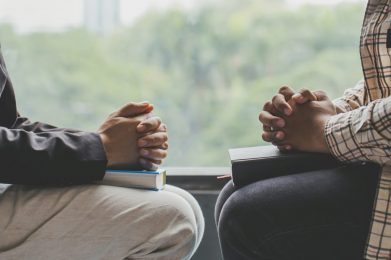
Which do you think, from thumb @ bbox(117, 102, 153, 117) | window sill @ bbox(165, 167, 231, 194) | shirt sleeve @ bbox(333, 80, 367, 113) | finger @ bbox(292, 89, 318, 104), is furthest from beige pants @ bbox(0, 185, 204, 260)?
window sill @ bbox(165, 167, 231, 194)

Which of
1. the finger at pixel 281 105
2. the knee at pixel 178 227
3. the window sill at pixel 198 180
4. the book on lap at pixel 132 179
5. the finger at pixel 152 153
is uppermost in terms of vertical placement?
the finger at pixel 281 105

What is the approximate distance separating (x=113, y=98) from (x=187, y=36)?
36 centimetres

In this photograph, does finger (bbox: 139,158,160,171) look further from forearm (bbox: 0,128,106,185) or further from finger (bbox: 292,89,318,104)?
finger (bbox: 292,89,318,104)

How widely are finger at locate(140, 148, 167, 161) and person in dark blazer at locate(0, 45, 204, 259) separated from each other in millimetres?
97

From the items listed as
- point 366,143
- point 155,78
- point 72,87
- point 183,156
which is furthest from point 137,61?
point 366,143

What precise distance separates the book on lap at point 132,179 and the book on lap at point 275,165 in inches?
5.8

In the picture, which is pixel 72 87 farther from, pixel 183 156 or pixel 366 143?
pixel 366 143

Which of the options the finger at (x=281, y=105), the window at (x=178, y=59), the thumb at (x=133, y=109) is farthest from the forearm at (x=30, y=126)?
the window at (x=178, y=59)

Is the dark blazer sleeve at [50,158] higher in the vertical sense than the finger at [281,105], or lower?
lower

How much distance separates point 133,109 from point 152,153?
0.33 ft

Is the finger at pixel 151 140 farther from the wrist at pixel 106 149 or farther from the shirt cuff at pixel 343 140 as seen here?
the shirt cuff at pixel 343 140

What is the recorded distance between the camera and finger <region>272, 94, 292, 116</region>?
3.25 feet

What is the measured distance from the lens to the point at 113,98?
1.93 m

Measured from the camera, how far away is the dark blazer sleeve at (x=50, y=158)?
0.86 m
